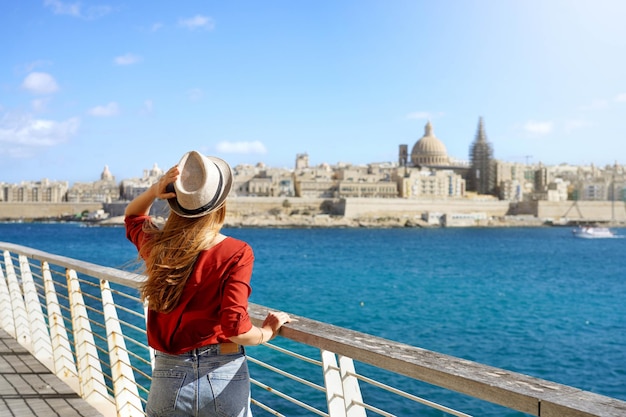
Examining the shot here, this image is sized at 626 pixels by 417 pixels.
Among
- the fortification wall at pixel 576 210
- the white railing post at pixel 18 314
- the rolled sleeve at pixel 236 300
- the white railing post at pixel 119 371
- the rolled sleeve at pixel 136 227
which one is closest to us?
the rolled sleeve at pixel 236 300

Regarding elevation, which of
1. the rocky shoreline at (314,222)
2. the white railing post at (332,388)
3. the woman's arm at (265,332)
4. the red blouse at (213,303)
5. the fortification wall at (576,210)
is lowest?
the rocky shoreline at (314,222)

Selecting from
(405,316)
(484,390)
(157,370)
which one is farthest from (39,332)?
(405,316)

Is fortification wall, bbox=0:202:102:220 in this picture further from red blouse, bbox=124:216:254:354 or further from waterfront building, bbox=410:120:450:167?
red blouse, bbox=124:216:254:354

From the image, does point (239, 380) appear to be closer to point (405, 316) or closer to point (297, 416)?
point (297, 416)

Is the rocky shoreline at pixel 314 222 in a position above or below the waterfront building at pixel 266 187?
below

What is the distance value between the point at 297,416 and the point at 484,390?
200 inches

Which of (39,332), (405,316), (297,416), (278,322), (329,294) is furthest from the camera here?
(329,294)

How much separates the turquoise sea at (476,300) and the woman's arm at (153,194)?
18.0ft

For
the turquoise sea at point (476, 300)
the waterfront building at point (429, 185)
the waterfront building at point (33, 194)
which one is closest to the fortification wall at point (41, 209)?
the waterfront building at point (33, 194)

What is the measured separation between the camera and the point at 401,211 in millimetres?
62500

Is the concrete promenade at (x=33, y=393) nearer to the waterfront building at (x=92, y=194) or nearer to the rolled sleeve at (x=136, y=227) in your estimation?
the rolled sleeve at (x=136, y=227)

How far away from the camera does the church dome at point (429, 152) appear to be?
88.7 meters

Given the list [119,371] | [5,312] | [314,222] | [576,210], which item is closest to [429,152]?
[576,210]

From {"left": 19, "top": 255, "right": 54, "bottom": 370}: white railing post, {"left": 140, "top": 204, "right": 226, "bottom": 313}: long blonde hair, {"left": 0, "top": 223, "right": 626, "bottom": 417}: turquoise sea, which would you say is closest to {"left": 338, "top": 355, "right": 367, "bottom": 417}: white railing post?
{"left": 140, "top": 204, "right": 226, "bottom": 313}: long blonde hair
